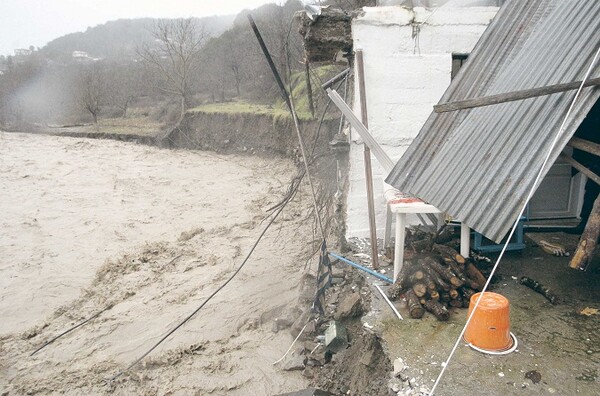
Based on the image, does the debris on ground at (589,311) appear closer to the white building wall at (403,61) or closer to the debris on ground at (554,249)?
the debris on ground at (554,249)

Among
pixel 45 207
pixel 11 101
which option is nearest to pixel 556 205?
pixel 45 207

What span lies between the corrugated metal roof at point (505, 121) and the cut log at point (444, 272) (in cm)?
79

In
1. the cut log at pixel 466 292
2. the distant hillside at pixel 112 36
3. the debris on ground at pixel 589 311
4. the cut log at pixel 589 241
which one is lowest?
the debris on ground at pixel 589 311

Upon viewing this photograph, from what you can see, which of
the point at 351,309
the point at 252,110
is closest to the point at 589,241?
the point at 351,309

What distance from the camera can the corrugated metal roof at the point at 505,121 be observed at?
327 centimetres

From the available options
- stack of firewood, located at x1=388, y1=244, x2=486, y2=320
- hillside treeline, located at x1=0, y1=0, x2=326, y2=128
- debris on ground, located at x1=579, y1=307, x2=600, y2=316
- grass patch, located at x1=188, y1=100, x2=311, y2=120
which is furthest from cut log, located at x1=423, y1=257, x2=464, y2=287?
hillside treeline, located at x1=0, y1=0, x2=326, y2=128

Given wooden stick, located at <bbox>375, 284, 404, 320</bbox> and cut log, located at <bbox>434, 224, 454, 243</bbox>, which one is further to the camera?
cut log, located at <bbox>434, 224, 454, 243</bbox>

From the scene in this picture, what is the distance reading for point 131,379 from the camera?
18.0 ft

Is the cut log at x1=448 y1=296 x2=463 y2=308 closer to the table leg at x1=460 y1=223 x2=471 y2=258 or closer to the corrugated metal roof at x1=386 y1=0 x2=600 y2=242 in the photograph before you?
the table leg at x1=460 y1=223 x2=471 y2=258

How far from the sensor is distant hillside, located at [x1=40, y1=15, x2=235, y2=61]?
8612 cm

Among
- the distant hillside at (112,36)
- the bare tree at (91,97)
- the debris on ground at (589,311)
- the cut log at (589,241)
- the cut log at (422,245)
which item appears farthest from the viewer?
the distant hillside at (112,36)

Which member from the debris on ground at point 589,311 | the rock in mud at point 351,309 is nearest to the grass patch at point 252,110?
the rock in mud at point 351,309

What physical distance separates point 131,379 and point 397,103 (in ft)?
17.8

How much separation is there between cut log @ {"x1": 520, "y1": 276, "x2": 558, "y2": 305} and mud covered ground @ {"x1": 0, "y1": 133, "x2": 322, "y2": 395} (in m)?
2.79
